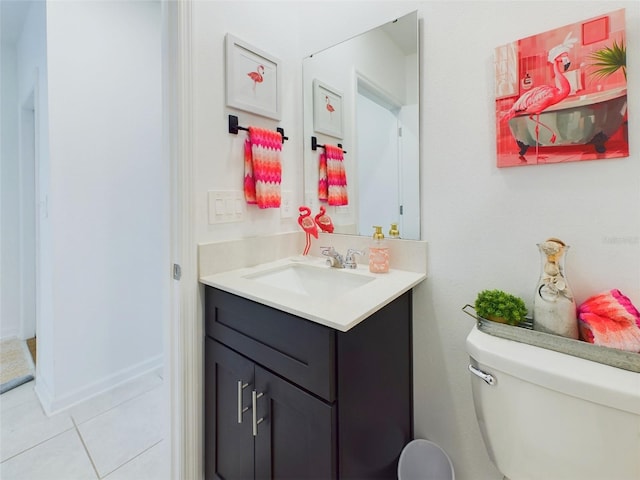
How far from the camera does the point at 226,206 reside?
1.23m

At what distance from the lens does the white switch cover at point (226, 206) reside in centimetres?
118

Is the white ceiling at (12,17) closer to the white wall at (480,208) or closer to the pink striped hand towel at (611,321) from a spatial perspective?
the white wall at (480,208)

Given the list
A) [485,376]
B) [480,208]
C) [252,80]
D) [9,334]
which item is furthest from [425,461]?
[9,334]

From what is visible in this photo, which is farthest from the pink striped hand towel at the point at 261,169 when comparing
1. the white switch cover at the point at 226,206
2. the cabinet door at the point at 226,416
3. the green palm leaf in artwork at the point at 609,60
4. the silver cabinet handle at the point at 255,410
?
the green palm leaf in artwork at the point at 609,60

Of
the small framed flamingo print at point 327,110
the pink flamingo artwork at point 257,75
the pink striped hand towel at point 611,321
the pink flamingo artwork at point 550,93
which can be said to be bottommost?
the pink striped hand towel at point 611,321

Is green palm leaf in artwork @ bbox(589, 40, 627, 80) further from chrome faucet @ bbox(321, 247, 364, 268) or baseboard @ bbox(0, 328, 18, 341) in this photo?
baseboard @ bbox(0, 328, 18, 341)

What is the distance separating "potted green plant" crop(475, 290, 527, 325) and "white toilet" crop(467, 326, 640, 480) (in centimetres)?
6

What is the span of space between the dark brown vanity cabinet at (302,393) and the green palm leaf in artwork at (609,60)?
85 centimetres

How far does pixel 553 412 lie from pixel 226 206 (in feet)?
3.90

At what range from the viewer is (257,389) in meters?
0.94

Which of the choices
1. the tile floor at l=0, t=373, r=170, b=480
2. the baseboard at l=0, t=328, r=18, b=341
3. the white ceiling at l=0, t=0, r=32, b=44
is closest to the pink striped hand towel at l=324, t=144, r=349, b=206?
the tile floor at l=0, t=373, r=170, b=480

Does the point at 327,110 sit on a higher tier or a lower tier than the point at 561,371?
higher

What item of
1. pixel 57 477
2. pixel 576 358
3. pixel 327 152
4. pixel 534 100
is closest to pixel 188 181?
pixel 327 152

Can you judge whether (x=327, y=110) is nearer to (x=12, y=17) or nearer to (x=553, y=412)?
(x=553, y=412)
